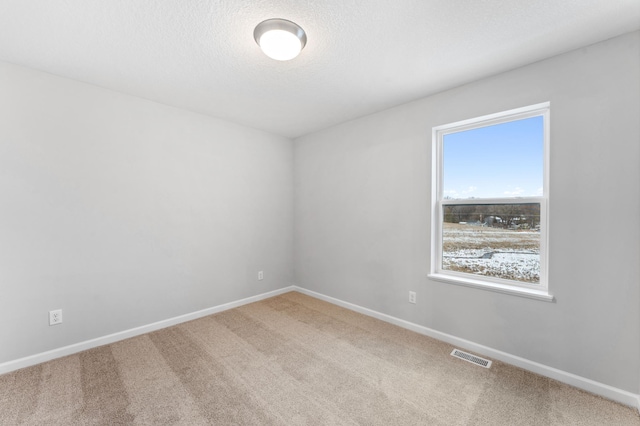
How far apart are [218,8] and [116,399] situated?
2.64 m

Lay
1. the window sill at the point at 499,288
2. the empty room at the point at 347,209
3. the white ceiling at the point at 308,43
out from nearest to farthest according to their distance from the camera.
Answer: the white ceiling at the point at 308,43 → the empty room at the point at 347,209 → the window sill at the point at 499,288

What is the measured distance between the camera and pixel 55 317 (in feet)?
7.51

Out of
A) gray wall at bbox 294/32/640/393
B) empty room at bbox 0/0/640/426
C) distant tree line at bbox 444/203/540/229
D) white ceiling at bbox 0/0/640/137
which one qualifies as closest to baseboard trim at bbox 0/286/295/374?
empty room at bbox 0/0/640/426

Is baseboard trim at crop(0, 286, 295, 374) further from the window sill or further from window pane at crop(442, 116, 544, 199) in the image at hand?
window pane at crop(442, 116, 544, 199)

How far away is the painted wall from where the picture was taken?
2146 millimetres

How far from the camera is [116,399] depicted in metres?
1.79

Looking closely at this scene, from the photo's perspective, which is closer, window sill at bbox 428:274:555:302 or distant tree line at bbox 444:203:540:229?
window sill at bbox 428:274:555:302

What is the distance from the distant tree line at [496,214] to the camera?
7.36 ft

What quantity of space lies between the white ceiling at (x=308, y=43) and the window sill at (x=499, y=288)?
6.10 feet

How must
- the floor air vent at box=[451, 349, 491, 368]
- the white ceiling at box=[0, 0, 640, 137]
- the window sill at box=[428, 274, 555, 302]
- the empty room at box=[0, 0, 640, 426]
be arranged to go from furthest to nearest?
1. the floor air vent at box=[451, 349, 491, 368]
2. the window sill at box=[428, 274, 555, 302]
3. the empty room at box=[0, 0, 640, 426]
4. the white ceiling at box=[0, 0, 640, 137]

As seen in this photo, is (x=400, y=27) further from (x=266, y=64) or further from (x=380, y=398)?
(x=380, y=398)

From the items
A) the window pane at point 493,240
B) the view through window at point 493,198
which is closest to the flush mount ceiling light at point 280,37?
the view through window at point 493,198

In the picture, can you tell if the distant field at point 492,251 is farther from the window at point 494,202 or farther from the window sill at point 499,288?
the window sill at point 499,288

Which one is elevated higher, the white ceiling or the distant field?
the white ceiling
